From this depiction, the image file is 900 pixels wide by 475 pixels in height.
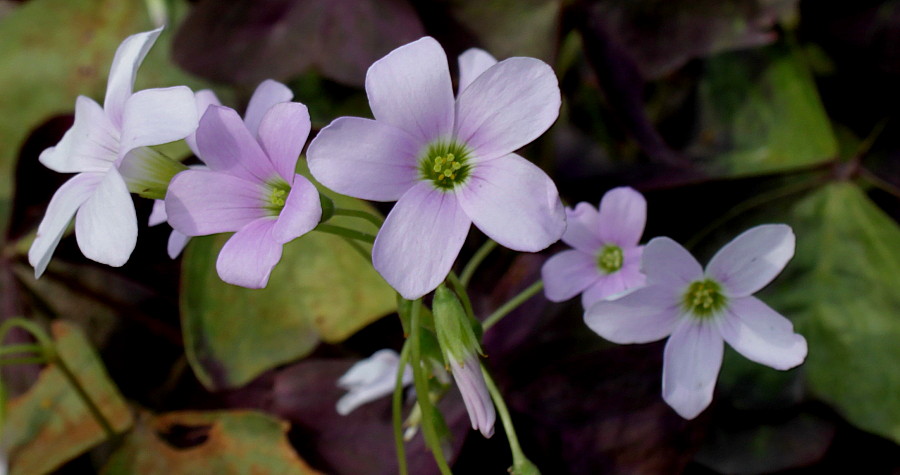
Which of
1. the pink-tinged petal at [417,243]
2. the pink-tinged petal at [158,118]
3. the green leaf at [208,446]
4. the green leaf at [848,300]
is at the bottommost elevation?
the green leaf at [848,300]

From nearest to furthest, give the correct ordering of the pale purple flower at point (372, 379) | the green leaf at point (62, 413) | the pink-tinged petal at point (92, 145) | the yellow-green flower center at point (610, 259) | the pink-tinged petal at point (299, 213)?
the pink-tinged petal at point (299, 213) → the pink-tinged petal at point (92, 145) → the yellow-green flower center at point (610, 259) → the pale purple flower at point (372, 379) → the green leaf at point (62, 413)

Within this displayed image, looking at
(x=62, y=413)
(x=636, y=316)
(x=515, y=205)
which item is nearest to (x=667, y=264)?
(x=636, y=316)

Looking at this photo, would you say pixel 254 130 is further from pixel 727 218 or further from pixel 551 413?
pixel 727 218

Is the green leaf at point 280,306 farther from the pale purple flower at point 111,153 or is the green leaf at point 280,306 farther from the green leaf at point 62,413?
the pale purple flower at point 111,153

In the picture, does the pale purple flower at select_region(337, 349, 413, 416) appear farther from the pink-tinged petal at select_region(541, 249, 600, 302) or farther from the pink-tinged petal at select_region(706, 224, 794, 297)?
the pink-tinged petal at select_region(706, 224, 794, 297)

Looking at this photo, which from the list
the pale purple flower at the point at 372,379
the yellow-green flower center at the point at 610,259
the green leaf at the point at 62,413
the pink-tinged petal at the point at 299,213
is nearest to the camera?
the pink-tinged petal at the point at 299,213

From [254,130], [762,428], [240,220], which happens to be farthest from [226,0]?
[762,428]

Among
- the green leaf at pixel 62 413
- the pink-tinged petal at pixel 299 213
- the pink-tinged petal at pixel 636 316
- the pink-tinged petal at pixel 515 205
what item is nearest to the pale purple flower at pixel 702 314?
the pink-tinged petal at pixel 636 316

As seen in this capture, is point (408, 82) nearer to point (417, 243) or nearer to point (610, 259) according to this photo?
point (417, 243)
